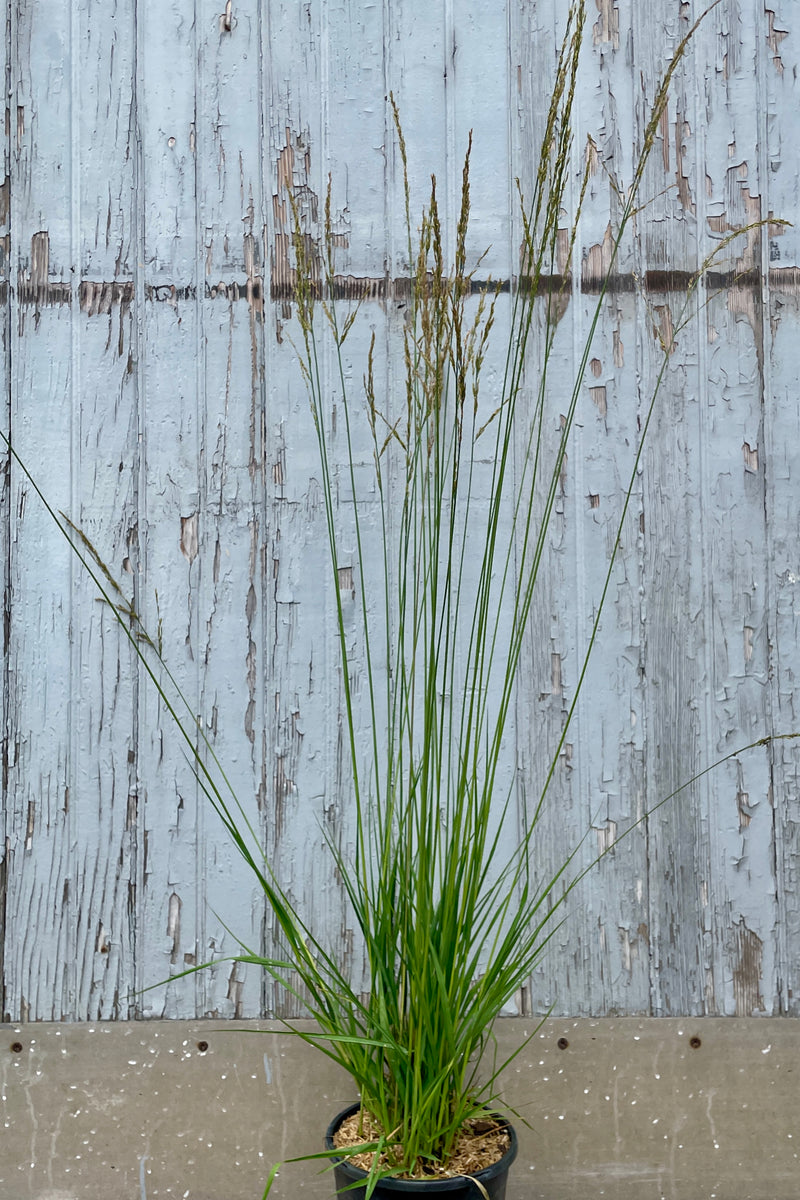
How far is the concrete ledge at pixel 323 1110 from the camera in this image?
140 centimetres

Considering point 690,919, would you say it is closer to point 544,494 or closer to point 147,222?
point 544,494

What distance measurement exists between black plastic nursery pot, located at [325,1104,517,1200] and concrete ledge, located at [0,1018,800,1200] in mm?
281

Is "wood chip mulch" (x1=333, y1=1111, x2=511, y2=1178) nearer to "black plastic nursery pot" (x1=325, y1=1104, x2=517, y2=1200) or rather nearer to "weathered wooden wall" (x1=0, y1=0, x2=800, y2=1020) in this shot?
"black plastic nursery pot" (x1=325, y1=1104, x2=517, y2=1200)

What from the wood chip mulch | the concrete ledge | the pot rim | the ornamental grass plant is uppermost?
the ornamental grass plant

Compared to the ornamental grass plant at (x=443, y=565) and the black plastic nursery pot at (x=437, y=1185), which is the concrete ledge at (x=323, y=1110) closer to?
the ornamental grass plant at (x=443, y=565)

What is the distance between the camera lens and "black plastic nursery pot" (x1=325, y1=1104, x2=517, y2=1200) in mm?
1071

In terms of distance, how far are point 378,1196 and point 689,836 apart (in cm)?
68

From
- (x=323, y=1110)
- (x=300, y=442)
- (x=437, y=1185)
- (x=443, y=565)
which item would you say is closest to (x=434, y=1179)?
(x=437, y=1185)

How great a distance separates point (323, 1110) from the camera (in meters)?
1.40

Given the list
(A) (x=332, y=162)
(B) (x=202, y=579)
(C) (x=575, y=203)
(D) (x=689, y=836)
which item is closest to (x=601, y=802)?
(D) (x=689, y=836)

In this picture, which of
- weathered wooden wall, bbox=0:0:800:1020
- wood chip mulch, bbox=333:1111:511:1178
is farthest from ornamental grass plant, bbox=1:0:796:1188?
wood chip mulch, bbox=333:1111:511:1178

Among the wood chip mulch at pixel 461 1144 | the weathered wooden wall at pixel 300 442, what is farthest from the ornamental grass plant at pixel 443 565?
the wood chip mulch at pixel 461 1144

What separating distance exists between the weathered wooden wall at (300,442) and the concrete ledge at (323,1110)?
0.13 meters

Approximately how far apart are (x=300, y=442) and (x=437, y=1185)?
1.03m
